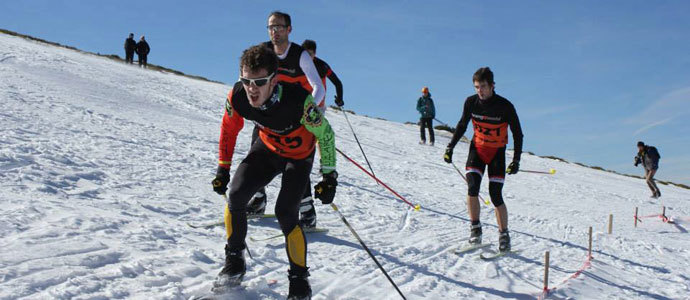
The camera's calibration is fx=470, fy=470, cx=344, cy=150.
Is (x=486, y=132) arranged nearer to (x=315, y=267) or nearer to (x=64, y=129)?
(x=315, y=267)

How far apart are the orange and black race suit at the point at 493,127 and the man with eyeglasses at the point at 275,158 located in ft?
10.6

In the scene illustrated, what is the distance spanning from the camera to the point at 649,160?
17.3 m

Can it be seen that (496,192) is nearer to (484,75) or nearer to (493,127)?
(493,127)

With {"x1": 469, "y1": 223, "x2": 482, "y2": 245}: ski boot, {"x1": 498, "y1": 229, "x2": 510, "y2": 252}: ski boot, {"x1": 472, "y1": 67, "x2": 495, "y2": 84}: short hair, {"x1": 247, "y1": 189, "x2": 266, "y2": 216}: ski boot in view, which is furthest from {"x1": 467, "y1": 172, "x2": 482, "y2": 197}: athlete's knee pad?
{"x1": 247, "y1": 189, "x2": 266, "y2": 216}: ski boot

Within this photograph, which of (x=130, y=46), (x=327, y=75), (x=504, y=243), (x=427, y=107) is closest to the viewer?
(x=504, y=243)

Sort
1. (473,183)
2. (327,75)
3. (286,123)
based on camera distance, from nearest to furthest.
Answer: (286,123) → (473,183) → (327,75)

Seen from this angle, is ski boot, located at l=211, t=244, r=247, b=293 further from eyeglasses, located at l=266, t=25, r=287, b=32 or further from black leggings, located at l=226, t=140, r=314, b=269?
eyeglasses, located at l=266, t=25, r=287, b=32

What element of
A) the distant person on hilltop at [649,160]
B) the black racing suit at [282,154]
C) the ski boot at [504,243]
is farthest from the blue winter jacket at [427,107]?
the black racing suit at [282,154]

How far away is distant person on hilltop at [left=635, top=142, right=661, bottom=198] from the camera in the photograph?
647 inches

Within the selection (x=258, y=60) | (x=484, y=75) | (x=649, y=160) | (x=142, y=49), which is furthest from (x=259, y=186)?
(x=142, y=49)

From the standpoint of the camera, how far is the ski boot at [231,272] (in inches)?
138

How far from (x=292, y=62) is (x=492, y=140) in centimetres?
287

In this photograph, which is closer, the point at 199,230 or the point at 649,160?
the point at 199,230

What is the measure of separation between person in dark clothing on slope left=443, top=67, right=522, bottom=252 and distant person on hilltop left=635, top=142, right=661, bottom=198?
42.8 feet
